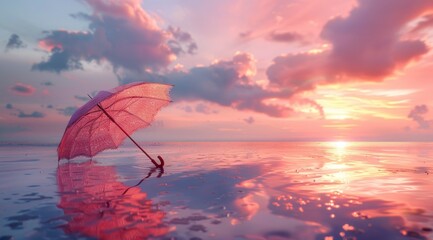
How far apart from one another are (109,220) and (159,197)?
2725 mm

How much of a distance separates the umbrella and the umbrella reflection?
11.3 ft

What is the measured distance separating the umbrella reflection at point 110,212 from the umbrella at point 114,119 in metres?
3.46

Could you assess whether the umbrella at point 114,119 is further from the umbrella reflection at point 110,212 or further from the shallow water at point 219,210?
the umbrella reflection at point 110,212

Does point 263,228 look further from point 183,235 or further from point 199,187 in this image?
point 199,187

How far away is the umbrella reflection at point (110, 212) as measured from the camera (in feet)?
20.2

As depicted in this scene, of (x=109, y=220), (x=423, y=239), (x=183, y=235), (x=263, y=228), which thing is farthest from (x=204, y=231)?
(x=423, y=239)

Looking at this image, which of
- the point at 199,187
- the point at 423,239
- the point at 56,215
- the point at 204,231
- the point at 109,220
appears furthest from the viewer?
the point at 199,187

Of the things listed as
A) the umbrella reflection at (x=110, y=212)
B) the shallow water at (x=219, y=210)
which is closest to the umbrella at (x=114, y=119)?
the shallow water at (x=219, y=210)

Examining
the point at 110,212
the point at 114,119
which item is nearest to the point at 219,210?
the point at 110,212

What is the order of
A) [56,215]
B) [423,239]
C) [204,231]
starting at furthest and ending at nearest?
[56,215]
[204,231]
[423,239]

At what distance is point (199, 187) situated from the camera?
11461 mm

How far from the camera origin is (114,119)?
15320 millimetres

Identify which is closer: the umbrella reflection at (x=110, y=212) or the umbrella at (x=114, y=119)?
the umbrella reflection at (x=110, y=212)

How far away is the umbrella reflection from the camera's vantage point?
6.15m
